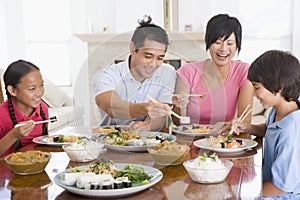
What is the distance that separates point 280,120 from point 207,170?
1.88 feet

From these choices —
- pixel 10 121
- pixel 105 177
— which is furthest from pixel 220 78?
pixel 105 177

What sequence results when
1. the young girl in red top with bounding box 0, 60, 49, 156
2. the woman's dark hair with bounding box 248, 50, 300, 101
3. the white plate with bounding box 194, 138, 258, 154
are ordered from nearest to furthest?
the white plate with bounding box 194, 138, 258, 154 → the woman's dark hair with bounding box 248, 50, 300, 101 → the young girl in red top with bounding box 0, 60, 49, 156

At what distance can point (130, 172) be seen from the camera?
114 cm

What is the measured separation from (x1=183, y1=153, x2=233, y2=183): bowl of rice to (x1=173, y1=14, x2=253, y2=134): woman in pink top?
0.83 m

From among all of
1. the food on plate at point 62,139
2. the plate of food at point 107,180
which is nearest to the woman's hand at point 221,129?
the food on plate at point 62,139

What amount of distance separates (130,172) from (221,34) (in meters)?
1.13

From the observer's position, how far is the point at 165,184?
1154 millimetres

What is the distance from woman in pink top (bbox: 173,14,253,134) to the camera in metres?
2.08

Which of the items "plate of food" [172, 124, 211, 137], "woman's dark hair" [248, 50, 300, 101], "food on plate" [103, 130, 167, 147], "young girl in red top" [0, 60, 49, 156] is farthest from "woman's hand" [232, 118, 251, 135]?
"young girl in red top" [0, 60, 49, 156]

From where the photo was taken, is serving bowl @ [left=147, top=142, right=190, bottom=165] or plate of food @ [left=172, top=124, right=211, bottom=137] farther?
plate of food @ [left=172, top=124, right=211, bottom=137]

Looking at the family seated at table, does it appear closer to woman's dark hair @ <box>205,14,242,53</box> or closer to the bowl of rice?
woman's dark hair @ <box>205,14,242,53</box>

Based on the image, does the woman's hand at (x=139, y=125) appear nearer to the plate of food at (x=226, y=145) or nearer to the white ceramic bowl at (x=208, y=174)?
the plate of food at (x=226, y=145)

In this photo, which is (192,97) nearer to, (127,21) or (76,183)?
(76,183)

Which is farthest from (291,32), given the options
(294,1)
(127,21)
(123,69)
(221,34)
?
(123,69)
